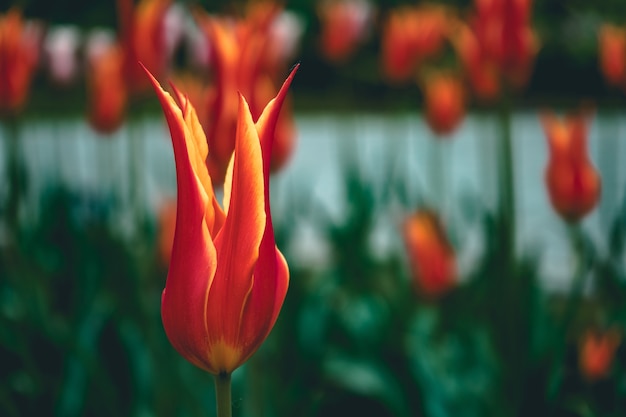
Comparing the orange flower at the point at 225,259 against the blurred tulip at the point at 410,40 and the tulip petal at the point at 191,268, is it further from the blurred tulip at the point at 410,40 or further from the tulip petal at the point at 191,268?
the blurred tulip at the point at 410,40

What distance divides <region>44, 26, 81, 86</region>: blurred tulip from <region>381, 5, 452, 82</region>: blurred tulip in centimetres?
117

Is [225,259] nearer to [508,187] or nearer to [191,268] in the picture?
[191,268]

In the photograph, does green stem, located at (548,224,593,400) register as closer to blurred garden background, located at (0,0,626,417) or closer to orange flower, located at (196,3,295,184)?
blurred garden background, located at (0,0,626,417)

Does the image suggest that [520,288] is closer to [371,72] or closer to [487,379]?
[487,379]


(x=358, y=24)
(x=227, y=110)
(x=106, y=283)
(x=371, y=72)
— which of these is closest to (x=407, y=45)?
(x=358, y=24)

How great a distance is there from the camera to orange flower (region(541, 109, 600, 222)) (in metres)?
1.78

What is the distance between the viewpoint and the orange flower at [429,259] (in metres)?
2.29

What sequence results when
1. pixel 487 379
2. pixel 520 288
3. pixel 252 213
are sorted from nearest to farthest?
pixel 252 213
pixel 487 379
pixel 520 288

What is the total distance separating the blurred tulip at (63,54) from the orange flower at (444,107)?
1.29 meters

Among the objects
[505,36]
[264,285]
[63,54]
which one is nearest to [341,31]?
[63,54]

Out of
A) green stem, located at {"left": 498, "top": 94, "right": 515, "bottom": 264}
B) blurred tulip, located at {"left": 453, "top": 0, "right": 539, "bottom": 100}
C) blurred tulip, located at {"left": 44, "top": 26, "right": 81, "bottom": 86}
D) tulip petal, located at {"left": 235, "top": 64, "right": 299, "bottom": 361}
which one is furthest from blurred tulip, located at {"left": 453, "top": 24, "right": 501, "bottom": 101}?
tulip petal, located at {"left": 235, "top": 64, "right": 299, "bottom": 361}

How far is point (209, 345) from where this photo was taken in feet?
2.17

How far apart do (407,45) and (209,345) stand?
266cm

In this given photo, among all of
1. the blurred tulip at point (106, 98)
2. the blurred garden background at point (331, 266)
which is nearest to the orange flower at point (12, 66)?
the blurred garden background at point (331, 266)
